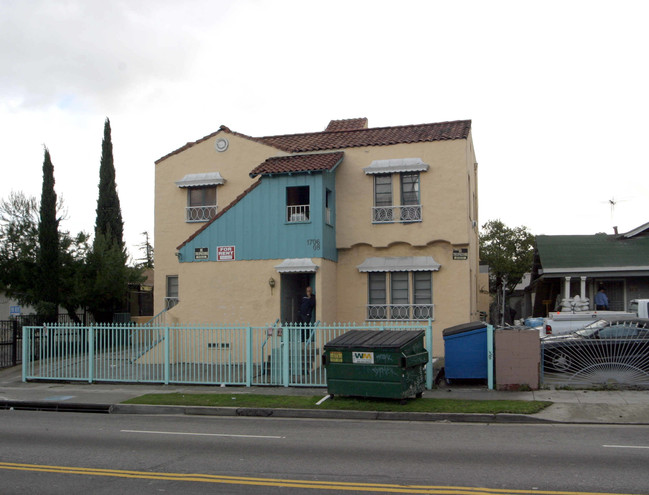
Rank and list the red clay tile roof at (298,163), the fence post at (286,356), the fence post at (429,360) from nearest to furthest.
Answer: the fence post at (429,360), the fence post at (286,356), the red clay tile roof at (298,163)

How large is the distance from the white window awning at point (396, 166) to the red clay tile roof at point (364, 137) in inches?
23.5

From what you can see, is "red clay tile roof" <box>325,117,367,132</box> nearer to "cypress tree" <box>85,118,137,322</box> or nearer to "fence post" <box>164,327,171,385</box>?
"cypress tree" <box>85,118,137,322</box>

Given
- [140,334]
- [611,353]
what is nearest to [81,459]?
[140,334]

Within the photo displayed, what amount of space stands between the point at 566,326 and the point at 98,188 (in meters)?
24.1

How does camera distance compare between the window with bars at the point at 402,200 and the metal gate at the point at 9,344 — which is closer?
the window with bars at the point at 402,200

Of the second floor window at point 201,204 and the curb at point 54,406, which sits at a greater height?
the second floor window at point 201,204

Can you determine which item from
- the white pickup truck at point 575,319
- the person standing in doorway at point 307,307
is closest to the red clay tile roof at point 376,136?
the person standing in doorway at point 307,307

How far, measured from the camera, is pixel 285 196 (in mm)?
19312

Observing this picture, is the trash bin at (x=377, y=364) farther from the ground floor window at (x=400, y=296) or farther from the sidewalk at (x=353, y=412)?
the ground floor window at (x=400, y=296)

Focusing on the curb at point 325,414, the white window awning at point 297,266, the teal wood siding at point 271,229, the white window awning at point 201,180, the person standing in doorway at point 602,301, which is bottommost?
the curb at point 325,414

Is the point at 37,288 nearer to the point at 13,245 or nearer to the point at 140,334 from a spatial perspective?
the point at 13,245

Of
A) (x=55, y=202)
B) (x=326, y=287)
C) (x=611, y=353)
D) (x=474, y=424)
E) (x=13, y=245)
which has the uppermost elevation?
(x=55, y=202)

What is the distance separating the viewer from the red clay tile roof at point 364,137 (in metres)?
20.2

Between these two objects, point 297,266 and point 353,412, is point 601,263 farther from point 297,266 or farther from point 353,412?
point 353,412
